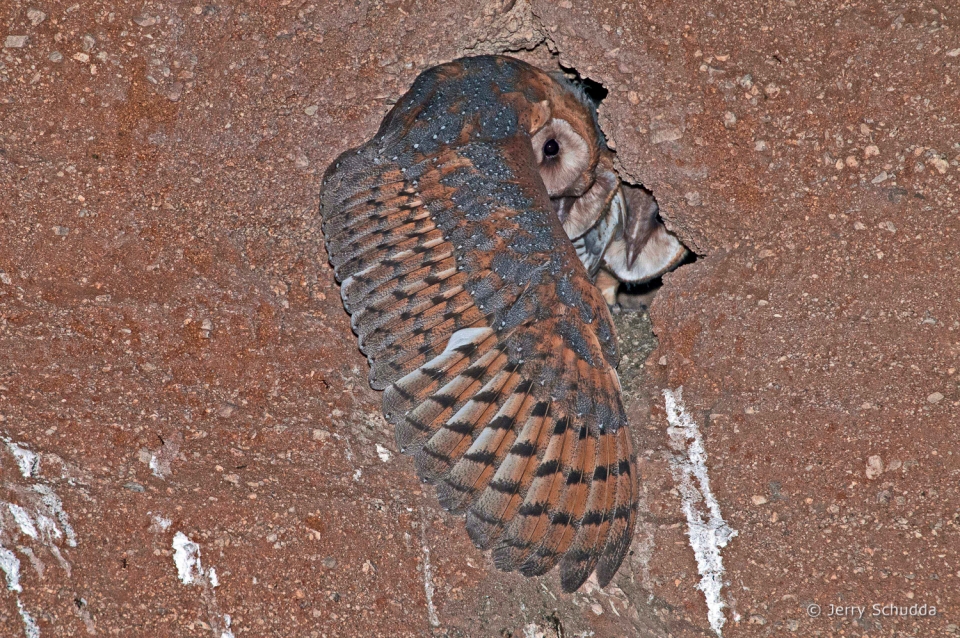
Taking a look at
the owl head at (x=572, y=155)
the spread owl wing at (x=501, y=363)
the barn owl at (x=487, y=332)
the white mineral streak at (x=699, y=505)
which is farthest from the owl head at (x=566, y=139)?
the white mineral streak at (x=699, y=505)

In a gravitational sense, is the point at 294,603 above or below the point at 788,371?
above

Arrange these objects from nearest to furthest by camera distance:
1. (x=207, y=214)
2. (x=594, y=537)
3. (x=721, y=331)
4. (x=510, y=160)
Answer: (x=594, y=537) < (x=510, y=160) < (x=721, y=331) < (x=207, y=214)

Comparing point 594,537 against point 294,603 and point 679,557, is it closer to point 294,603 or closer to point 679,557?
point 679,557

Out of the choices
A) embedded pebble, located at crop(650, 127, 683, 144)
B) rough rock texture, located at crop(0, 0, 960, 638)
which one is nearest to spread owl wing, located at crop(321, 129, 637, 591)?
rough rock texture, located at crop(0, 0, 960, 638)

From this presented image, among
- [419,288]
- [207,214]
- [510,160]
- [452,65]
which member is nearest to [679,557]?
[419,288]

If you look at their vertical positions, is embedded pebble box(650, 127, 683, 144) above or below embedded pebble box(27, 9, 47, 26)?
below

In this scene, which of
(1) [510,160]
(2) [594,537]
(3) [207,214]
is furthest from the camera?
(3) [207,214]
